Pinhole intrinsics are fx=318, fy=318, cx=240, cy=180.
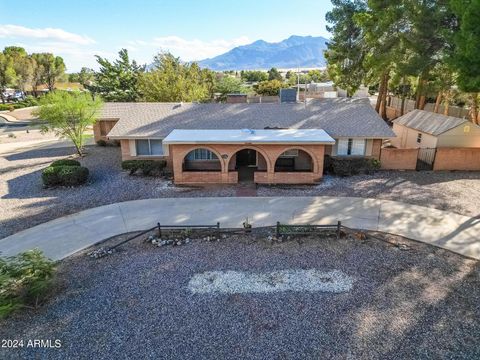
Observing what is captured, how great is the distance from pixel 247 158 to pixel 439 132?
13.0 meters

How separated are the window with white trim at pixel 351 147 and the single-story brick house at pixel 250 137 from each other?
6 centimetres

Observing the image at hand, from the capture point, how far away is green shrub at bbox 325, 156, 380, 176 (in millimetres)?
19797

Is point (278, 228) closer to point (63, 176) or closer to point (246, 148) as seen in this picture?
point (246, 148)

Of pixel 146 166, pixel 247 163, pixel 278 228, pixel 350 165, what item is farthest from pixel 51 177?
pixel 350 165

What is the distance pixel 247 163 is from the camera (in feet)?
71.7

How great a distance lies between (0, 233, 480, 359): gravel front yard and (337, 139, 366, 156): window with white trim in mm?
10330

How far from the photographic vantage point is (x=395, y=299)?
29.9ft

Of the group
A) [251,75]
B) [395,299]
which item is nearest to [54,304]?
[395,299]

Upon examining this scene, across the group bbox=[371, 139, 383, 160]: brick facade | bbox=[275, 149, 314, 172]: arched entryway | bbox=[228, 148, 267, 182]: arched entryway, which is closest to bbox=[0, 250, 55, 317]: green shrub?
bbox=[228, 148, 267, 182]: arched entryway

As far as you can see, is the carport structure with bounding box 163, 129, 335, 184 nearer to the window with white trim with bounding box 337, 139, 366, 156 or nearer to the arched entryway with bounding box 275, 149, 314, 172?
the arched entryway with bounding box 275, 149, 314, 172

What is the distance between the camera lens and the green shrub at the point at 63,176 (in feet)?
59.7

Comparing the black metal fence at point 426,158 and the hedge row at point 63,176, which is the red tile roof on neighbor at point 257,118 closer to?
the black metal fence at point 426,158

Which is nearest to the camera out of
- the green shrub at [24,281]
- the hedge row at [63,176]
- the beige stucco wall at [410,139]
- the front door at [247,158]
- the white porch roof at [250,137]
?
the green shrub at [24,281]

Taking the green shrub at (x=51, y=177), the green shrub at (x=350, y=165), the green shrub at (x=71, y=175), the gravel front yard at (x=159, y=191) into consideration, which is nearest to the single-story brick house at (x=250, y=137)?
the green shrub at (x=350, y=165)
